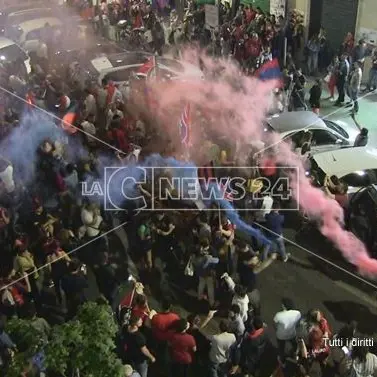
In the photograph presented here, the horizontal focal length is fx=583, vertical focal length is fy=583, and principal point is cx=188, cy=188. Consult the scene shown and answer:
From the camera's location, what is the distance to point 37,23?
21.4 meters

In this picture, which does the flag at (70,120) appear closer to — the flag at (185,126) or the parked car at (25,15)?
the flag at (185,126)

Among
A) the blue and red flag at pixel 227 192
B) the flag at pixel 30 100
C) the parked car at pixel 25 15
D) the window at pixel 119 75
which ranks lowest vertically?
the parked car at pixel 25 15

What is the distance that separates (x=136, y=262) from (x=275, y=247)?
93.2 inches

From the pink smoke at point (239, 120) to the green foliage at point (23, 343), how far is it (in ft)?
18.2

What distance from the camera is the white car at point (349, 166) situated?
417 inches

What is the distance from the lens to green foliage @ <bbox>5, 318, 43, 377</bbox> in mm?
5871

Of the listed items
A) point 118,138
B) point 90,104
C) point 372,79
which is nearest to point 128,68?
point 90,104

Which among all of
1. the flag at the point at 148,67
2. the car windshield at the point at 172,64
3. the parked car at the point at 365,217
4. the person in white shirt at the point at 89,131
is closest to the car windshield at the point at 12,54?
the flag at the point at 148,67

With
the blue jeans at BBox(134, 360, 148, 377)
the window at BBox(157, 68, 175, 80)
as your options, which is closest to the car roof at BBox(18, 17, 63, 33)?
the window at BBox(157, 68, 175, 80)

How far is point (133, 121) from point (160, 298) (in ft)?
17.0

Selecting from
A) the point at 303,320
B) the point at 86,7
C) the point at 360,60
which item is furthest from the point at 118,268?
the point at 86,7

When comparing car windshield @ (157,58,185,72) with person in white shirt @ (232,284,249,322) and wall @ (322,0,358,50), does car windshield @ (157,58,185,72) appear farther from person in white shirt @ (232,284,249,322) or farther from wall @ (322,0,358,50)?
person in white shirt @ (232,284,249,322)

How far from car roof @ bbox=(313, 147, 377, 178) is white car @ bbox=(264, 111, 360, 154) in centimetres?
73

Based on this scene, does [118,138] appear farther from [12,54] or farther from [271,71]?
[12,54]
